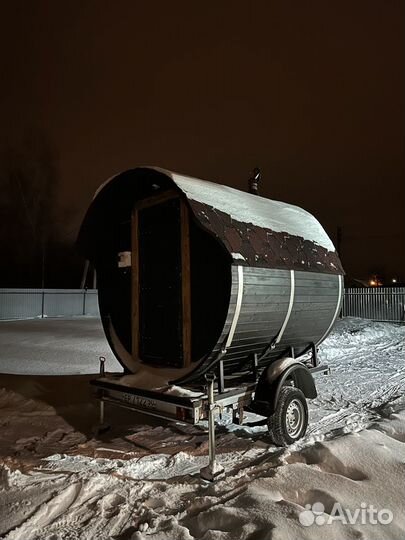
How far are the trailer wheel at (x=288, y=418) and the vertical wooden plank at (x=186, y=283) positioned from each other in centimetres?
116

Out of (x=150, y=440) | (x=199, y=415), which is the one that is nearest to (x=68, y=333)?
(x=150, y=440)

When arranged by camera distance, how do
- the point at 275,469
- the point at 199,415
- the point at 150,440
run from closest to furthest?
the point at 275,469, the point at 199,415, the point at 150,440

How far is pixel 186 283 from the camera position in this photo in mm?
5047

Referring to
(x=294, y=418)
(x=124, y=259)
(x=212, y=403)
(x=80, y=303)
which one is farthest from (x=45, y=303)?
(x=212, y=403)

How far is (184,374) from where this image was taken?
15.9ft

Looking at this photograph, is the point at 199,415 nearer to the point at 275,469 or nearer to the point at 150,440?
the point at 275,469

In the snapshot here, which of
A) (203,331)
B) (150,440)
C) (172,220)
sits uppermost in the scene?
(172,220)

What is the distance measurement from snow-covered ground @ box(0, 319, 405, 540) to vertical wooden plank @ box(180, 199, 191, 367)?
3.78 feet

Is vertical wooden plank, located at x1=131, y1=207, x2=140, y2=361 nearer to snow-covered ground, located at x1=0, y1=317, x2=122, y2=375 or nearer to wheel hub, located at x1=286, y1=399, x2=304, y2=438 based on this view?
wheel hub, located at x1=286, y1=399, x2=304, y2=438

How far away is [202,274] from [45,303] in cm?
2353

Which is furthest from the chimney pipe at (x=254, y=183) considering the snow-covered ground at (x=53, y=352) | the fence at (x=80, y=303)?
the fence at (x=80, y=303)

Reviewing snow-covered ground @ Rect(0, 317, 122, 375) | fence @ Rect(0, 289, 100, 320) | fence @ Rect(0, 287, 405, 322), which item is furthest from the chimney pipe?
fence @ Rect(0, 289, 100, 320)

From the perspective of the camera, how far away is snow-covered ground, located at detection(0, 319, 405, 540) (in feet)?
9.61

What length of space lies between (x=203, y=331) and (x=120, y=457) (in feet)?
5.36
